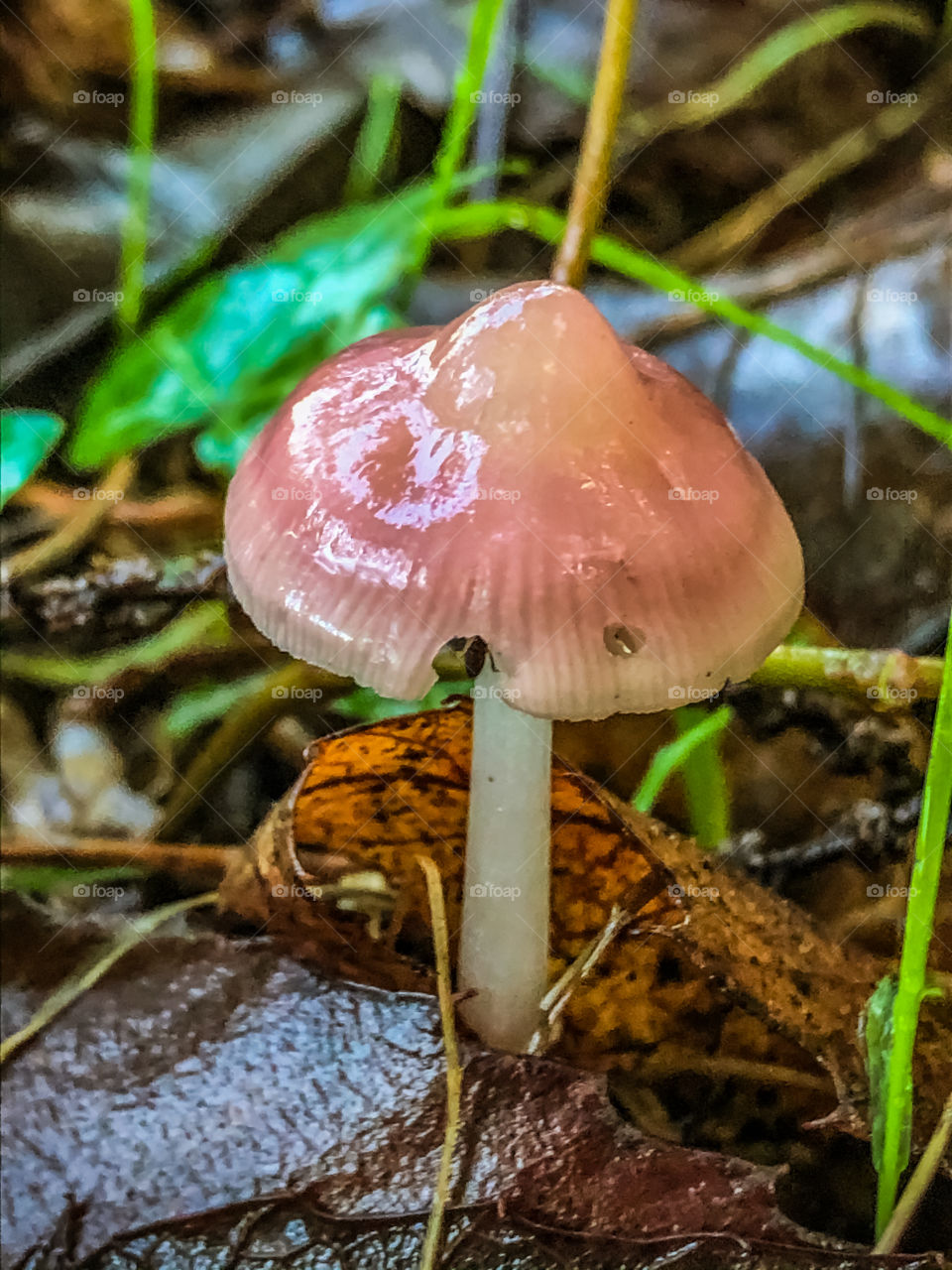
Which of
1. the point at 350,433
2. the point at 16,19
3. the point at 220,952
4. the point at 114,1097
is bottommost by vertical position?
the point at 114,1097

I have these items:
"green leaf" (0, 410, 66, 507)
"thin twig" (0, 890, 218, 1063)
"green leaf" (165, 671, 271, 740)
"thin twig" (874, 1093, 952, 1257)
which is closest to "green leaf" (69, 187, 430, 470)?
"green leaf" (0, 410, 66, 507)

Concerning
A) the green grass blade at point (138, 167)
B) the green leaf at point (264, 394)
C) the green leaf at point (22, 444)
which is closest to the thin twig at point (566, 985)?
the green leaf at point (264, 394)

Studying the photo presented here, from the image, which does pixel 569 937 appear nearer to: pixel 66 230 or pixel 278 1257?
pixel 278 1257

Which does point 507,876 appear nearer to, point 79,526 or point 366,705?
point 366,705

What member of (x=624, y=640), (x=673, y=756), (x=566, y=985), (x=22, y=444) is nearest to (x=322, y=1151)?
(x=566, y=985)

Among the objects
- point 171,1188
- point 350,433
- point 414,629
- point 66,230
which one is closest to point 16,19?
point 66,230

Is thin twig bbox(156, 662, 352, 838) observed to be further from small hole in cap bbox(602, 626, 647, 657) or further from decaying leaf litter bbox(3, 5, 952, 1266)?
small hole in cap bbox(602, 626, 647, 657)
